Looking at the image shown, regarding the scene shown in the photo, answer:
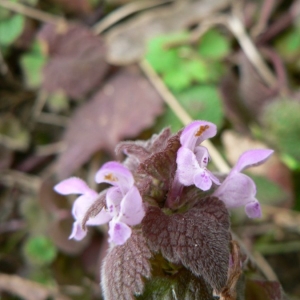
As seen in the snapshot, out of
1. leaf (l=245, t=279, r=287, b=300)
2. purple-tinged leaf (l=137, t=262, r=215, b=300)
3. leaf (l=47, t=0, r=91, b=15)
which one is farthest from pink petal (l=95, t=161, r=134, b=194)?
leaf (l=47, t=0, r=91, b=15)

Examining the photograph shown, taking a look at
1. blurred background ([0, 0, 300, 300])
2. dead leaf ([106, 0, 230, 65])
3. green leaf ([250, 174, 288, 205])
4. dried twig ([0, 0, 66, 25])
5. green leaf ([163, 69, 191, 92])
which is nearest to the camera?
green leaf ([250, 174, 288, 205])

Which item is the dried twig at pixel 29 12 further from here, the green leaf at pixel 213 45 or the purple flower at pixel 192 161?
the purple flower at pixel 192 161

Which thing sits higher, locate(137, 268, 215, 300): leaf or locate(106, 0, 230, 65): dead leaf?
locate(106, 0, 230, 65): dead leaf

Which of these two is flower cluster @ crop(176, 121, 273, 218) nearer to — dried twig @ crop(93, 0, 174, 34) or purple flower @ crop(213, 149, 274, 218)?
purple flower @ crop(213, 149, 274, 218)

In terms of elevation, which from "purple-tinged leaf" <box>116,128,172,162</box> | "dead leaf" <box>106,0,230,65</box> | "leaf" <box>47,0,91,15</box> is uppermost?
"leaf" <box>47,0,91,15</box>

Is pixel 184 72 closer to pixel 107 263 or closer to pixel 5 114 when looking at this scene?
pixel 5 114

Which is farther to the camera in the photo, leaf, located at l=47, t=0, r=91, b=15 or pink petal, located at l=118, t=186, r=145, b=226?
leaf, located at l=47, t=0, r=91, b=15

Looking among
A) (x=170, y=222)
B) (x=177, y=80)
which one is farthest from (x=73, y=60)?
(x=170, y=222)

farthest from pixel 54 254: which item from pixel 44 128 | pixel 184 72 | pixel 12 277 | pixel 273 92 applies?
pixel 273 92
